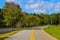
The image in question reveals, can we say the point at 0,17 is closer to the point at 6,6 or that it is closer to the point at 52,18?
the point at 6,6

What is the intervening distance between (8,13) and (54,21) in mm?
107246

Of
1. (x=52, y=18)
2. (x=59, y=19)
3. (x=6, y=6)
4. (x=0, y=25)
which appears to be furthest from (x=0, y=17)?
(x=59, y=19)

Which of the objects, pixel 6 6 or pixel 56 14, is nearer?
pixel 6 6

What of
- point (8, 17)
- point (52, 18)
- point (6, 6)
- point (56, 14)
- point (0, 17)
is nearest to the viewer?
point (8, 17)

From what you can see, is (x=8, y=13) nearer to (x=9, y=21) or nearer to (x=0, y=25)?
(x=9, y=21)

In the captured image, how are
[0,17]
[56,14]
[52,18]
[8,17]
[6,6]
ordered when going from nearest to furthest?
[8,17] → [6,6] → [0,17] → [52,18] → [56,14]

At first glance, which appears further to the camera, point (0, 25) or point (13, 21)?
point (0, 25)

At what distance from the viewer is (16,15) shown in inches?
2938

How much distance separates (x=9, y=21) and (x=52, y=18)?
10536cm

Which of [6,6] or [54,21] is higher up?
[6,6]

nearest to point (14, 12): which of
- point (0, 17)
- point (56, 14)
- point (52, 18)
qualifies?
point (0, 17)

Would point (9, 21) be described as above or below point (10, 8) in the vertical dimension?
below

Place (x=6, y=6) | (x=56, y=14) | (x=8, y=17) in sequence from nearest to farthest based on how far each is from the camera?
(x=8, y=17) → (x=6, y=6) → (x=56, y=14)

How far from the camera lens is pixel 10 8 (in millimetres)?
78375
